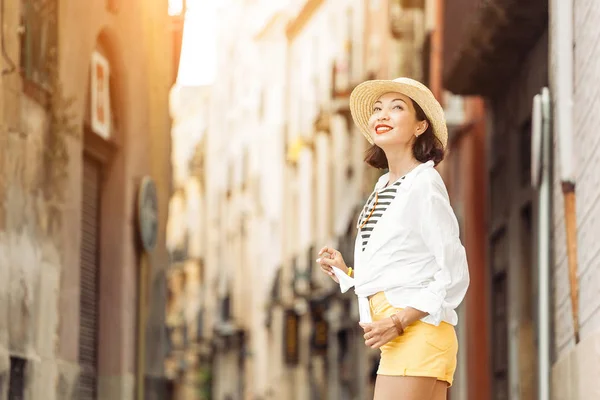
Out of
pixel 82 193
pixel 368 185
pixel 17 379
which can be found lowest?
pixel 17 379

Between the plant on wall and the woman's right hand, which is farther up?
the plant on wall

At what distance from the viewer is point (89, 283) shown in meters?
14.9

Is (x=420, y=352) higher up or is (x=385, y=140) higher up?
(x=385, y=140)

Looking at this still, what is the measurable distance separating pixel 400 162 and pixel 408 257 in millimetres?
462

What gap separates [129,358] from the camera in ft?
51.9

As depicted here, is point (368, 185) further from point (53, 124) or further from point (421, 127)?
point (421, 127)

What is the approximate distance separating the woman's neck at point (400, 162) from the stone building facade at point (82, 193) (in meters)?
5.31

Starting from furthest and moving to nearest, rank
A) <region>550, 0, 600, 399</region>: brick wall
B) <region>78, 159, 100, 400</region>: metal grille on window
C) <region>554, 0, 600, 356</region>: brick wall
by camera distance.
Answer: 1. <region>78, 159, 100, 400</region>: metal grille on window
2. <region>554, 0, 600, 356</region>: brick wall
3. <region>550, 0, 600, 399</region>: brick wall

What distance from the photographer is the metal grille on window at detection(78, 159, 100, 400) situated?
47.6 feet

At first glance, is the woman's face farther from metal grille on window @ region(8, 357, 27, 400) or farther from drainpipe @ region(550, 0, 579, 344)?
metal grille on window @ region(8, 357, 27, 400)

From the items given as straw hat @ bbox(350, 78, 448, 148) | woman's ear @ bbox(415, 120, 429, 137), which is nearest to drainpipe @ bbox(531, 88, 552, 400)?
straw hat @ bbox(350, 78, 448, 148)

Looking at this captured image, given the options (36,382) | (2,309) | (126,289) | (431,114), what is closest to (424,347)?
(431,114)

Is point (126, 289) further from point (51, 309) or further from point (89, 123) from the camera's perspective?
point (51, 309)

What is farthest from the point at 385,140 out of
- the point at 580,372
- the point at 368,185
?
the point at 368,185
